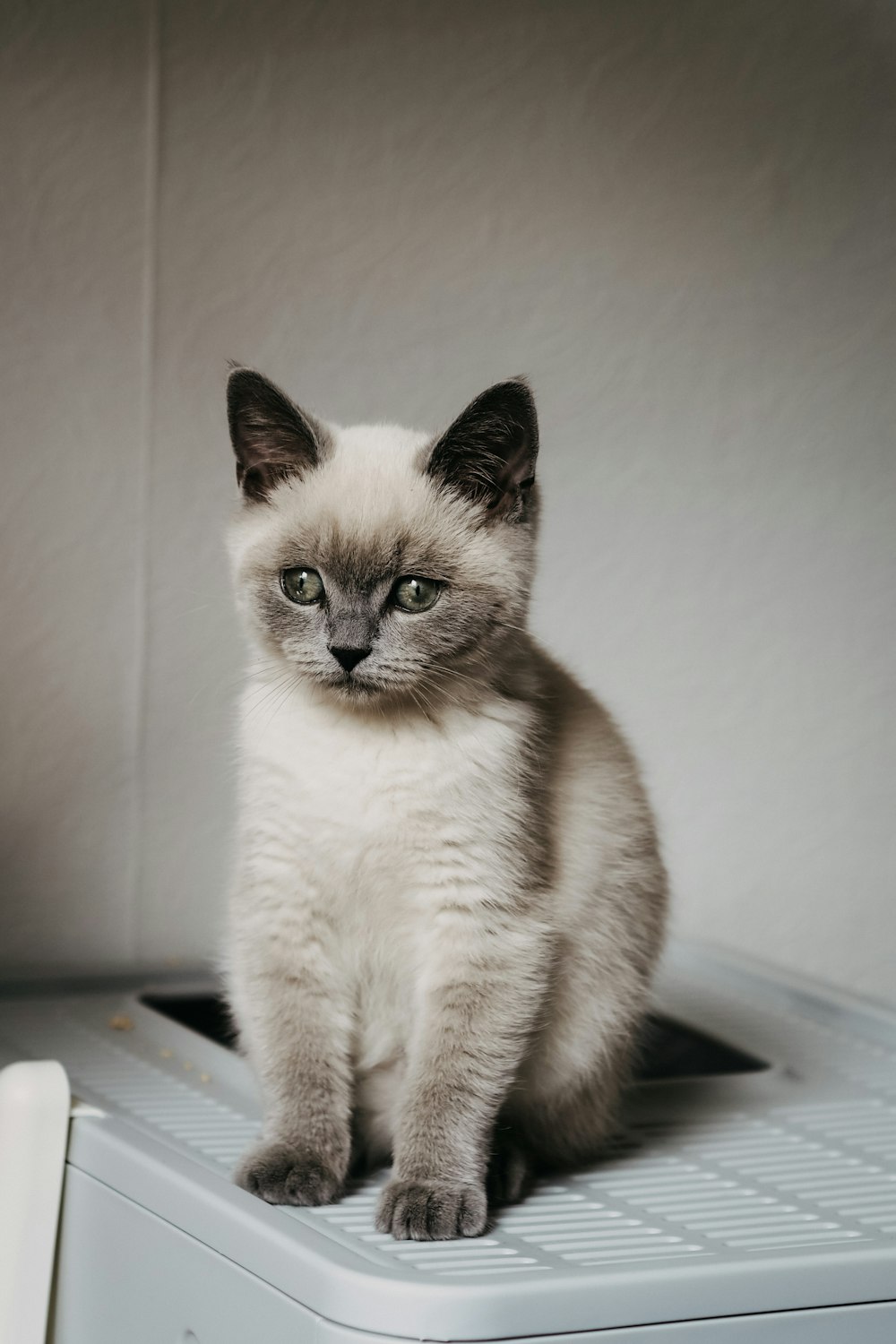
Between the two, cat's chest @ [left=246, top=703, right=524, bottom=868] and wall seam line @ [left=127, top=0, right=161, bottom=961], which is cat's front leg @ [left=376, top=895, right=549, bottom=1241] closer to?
cat's chest @ [left=246, top=703, right=524, bottom=868]

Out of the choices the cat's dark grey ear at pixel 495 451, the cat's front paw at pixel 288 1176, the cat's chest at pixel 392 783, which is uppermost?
the cat's dark grey ear at pixel 495 451

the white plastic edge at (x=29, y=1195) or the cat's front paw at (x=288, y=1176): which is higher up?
the cat's front paw at (x=288, y=1176)

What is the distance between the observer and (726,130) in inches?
74.9

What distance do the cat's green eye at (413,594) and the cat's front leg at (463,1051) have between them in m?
0.21

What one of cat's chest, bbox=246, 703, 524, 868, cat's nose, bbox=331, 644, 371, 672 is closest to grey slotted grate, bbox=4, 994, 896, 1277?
cat's chest, bbox=246, 703, 524, 868

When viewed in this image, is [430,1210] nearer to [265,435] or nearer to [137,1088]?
[137,1088]

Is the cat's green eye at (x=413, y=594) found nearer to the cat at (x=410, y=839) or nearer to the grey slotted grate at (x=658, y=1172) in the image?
the cat at (x=410, y=839)

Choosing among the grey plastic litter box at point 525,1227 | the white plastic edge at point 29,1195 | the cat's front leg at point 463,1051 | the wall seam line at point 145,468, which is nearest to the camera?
the grey plastic litter box at point 525,1227

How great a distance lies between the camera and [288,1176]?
37.7 inches

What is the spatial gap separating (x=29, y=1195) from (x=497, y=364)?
1179 mm

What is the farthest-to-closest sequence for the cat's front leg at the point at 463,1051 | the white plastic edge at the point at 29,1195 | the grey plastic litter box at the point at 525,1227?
the white plastic edge at the point at 29,1195 < the cat's front leg at the point at 463,1051 < the grey plastic litter box at the point at 525,1227

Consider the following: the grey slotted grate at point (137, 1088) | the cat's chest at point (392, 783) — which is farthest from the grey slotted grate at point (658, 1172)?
the cat's chest at point (392, 783)

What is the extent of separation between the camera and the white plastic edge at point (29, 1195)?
1.06 metres

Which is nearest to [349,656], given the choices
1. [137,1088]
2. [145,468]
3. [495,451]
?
[495,451]
